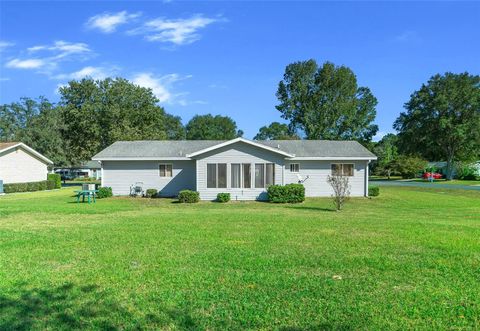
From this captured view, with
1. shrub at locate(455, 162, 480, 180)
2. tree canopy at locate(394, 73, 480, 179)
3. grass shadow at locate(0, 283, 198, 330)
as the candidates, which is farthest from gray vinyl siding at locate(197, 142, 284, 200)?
shrub at locate(455, 162, 480, 180)

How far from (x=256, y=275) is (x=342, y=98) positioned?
157 feet

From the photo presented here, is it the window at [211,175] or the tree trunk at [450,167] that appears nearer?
the window at [211,175]

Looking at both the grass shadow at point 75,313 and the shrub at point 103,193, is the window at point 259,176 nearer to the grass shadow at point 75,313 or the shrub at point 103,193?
the shrub at point 103,193

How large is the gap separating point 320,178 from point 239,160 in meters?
5.89

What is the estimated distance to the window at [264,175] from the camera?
894 inches

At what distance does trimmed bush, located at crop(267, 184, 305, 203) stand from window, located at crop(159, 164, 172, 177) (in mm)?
7202

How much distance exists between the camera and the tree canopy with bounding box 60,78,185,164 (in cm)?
3922

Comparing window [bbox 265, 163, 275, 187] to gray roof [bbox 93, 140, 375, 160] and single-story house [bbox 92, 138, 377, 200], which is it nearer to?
single-story house [bbox 92, 138, 377, 200]

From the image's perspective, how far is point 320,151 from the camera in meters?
25.7

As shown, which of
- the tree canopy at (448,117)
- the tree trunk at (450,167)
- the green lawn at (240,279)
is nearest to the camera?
the green lawn at (240,279)

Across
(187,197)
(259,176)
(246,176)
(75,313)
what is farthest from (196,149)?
(75,313)

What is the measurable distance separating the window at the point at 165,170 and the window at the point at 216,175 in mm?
3600

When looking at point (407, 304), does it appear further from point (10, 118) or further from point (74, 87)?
point (10, 118)

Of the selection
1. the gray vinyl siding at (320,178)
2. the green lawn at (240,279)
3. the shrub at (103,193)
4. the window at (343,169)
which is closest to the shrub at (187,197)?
the shrub at (103,193)
